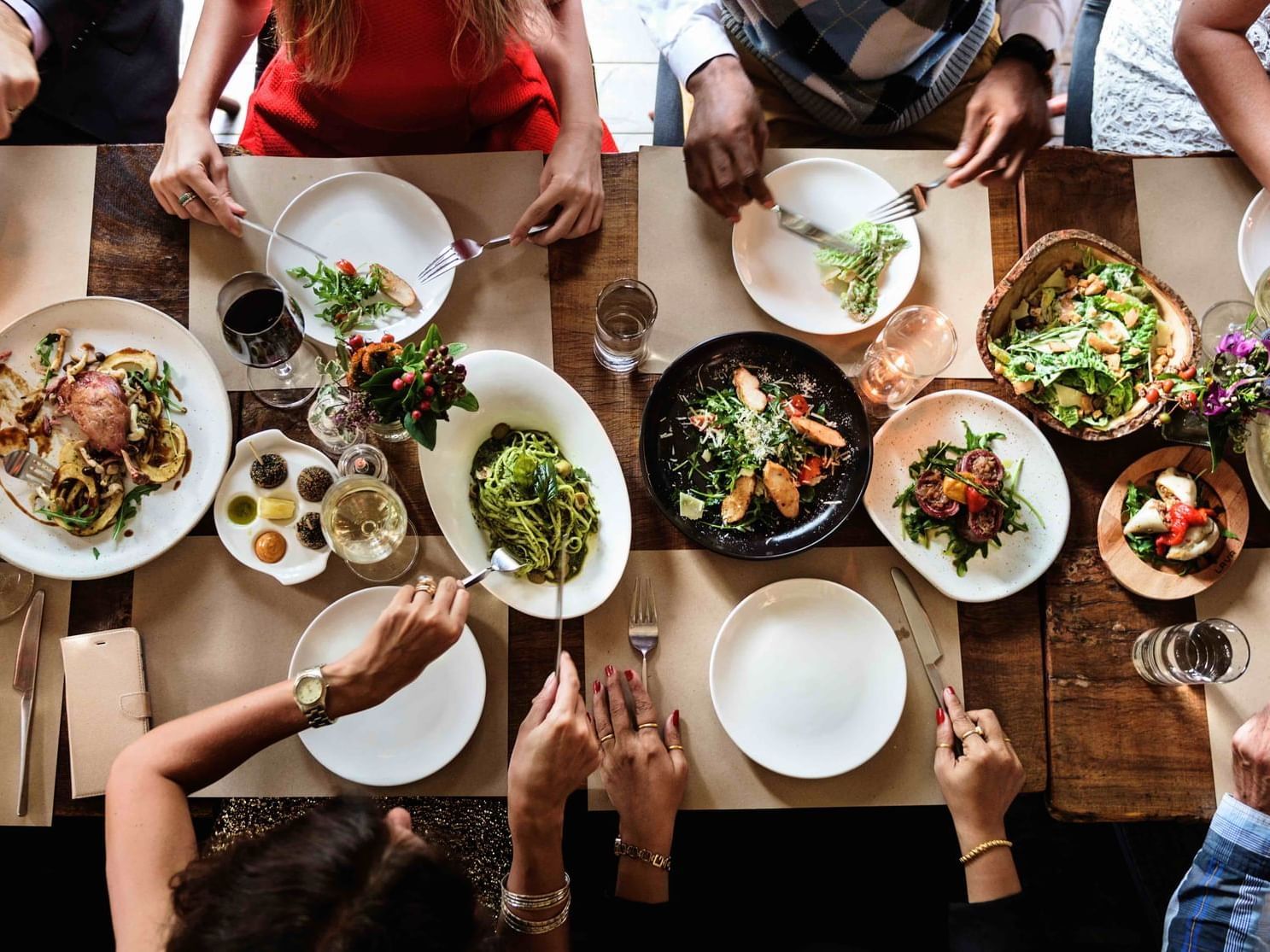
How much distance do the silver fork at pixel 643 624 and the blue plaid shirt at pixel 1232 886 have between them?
119 cm

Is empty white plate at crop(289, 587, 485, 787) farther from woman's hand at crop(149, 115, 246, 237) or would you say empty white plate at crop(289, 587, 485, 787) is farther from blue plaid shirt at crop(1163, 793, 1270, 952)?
blue plaid shirt at crop(1163, 793, 1270, 952)

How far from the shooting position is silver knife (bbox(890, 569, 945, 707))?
1627 mm

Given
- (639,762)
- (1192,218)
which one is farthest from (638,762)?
(1192,218)

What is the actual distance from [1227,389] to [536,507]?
134 cm

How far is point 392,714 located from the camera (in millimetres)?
Answer: 1567

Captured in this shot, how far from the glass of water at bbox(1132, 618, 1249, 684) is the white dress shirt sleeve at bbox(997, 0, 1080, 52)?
1.32 metres

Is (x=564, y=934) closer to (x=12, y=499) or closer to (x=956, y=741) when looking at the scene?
(x=956, y=741)

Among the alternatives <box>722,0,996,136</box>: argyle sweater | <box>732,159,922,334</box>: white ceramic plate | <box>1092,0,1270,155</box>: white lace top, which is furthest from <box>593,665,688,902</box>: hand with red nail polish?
<box>1092,0,1270,155</box>: white lace top

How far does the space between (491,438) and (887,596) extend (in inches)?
35.7

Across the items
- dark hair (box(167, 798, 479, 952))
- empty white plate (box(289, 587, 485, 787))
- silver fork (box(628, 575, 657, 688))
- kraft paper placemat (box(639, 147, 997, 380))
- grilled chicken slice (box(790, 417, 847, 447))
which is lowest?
dark hair (box(167, 798, 479, 952))

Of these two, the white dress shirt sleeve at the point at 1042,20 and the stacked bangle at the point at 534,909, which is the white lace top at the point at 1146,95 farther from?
the stacked bangle at the point at 534,909

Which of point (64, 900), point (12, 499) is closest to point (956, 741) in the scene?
point (12, 499)

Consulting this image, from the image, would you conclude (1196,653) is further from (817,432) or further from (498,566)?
(498,566)

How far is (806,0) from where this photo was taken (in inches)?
73.6
